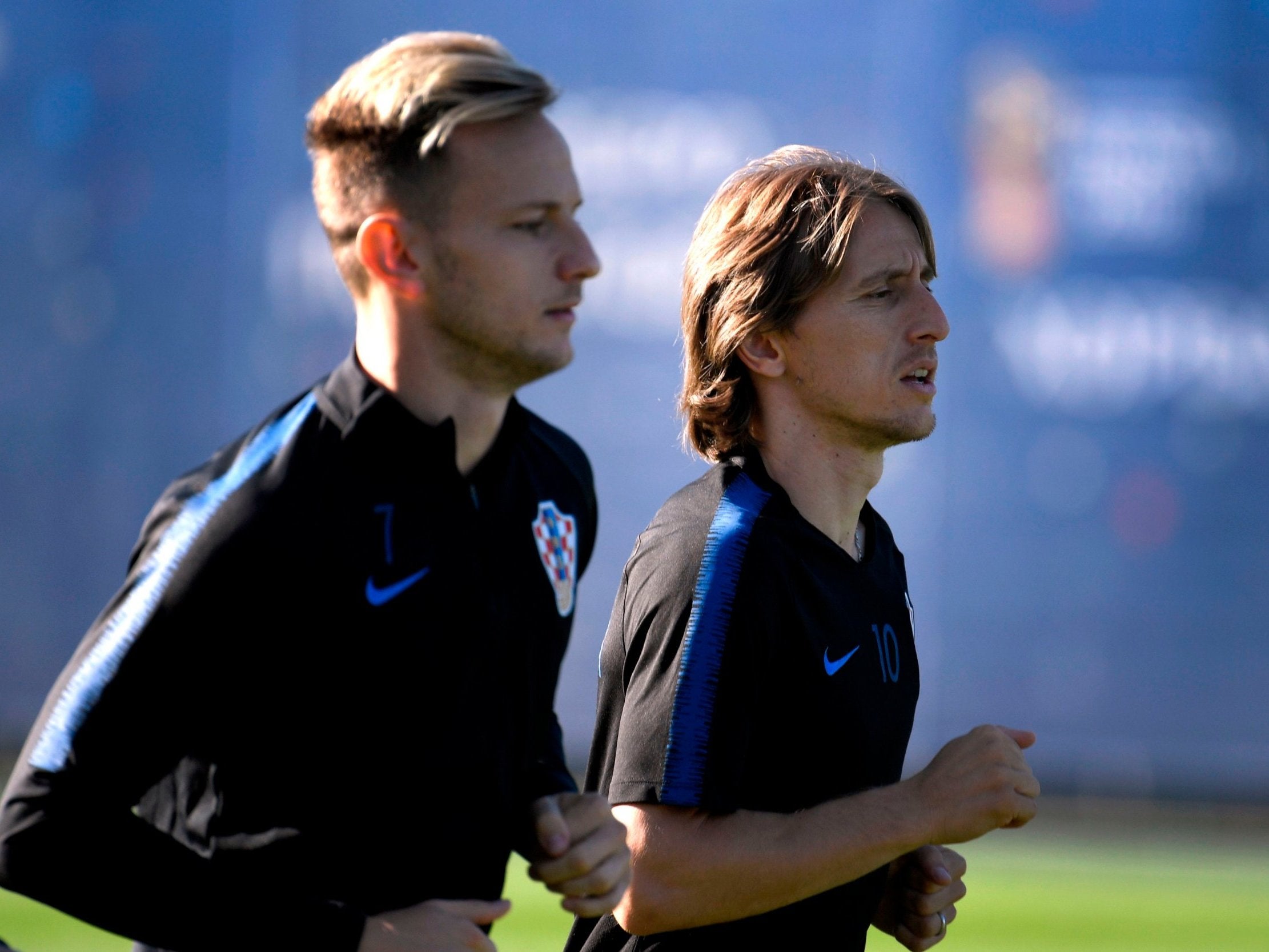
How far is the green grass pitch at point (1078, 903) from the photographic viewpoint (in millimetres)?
5223

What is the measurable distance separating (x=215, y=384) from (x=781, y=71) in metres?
3.97

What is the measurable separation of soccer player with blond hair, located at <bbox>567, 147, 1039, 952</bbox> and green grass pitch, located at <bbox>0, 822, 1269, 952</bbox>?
335 centimetres

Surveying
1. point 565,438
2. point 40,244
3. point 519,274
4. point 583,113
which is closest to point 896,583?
Answer: point 565,438

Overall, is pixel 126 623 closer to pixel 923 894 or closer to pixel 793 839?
pixel 793 839

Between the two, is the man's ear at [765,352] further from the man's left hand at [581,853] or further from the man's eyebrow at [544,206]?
the man's left hand at [581,853]

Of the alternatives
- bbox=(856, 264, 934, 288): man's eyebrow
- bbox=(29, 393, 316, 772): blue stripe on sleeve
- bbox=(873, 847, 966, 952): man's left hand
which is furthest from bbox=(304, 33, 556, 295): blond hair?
bbox=(873, 847, 966, 952): man's left hand

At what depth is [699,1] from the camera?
9.01 metres

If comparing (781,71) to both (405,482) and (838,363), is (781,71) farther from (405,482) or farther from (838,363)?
(405,482)

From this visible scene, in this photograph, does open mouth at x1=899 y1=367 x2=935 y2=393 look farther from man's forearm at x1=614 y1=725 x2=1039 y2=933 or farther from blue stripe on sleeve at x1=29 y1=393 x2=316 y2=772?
blue stripe on sleeve at x1=29 y1=393 x2=316 y2=772

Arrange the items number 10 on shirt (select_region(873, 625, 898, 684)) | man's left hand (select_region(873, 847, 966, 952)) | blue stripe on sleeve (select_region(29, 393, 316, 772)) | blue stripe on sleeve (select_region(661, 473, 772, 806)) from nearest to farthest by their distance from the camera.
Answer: blue stripe on sleeve (select_region(29, 393, 316, 772)) → blue stripe on sleeve (select_region(661, 473, 772, 806)) → number 10 on shirt (select_region(873, 625, 898, 684)) → man's left hand (select_region(873, 847, 966, 952))

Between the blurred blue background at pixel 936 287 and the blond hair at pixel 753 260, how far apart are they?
6.01 meters

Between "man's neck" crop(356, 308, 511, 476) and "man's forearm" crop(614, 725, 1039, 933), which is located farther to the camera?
"man's forearm" crop(614, 725, 1039, 933)

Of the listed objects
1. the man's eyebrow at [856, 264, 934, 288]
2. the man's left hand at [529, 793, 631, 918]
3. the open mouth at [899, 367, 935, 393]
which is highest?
the man's eyebrow at [856, 264, 934, 288]

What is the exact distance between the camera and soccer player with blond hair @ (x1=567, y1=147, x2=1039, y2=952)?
1.80 meters
